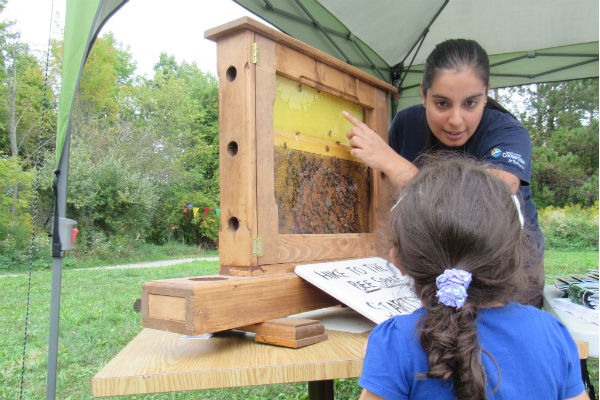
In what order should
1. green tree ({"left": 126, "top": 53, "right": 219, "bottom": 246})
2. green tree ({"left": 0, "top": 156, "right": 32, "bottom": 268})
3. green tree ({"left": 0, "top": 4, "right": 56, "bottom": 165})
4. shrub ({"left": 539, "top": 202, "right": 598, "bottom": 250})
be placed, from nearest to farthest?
green tree ({"left": 0, "top": 156, "right": 32, "bottom": 268}) < shrub ({"left": 539, "top": 202, "right": 598, "bottom": 250}) < green tree ({"left": 0, "top": 4, "right": 56, "bottom": 165}) < green tree ({"left": 126, "top": 53, "right": 219, "bottom": 246})

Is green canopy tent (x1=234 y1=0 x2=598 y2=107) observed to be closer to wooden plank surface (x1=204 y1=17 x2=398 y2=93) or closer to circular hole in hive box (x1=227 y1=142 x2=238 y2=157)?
wooden plank surface (x1=204 y1=17 x2=398 y2=93)

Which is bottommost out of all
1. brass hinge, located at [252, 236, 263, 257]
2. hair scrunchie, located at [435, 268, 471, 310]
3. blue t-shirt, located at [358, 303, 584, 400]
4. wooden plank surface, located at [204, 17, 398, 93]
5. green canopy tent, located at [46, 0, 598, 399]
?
blue t-shirt, located at [358, 303, 584, 400]

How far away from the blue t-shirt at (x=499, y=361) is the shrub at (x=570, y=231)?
12360mm

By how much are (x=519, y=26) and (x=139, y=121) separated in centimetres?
1989

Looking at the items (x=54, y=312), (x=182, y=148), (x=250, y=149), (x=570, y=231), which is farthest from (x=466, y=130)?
(x=182, y=148)

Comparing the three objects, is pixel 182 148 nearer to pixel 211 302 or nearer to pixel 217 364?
pixel 211 302

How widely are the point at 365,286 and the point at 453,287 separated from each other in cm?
63

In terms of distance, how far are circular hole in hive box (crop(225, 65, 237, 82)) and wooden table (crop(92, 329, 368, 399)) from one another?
2.57 feet

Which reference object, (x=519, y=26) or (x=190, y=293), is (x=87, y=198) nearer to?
(x=519, y=26)

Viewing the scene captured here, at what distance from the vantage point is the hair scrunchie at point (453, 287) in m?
0.87

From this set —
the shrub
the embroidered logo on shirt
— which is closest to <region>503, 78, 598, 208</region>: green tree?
the shrub

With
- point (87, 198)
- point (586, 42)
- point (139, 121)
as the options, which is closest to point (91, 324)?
point (586, 42)

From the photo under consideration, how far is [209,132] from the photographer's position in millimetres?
22641

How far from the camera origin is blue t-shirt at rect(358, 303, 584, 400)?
2.87 feet
